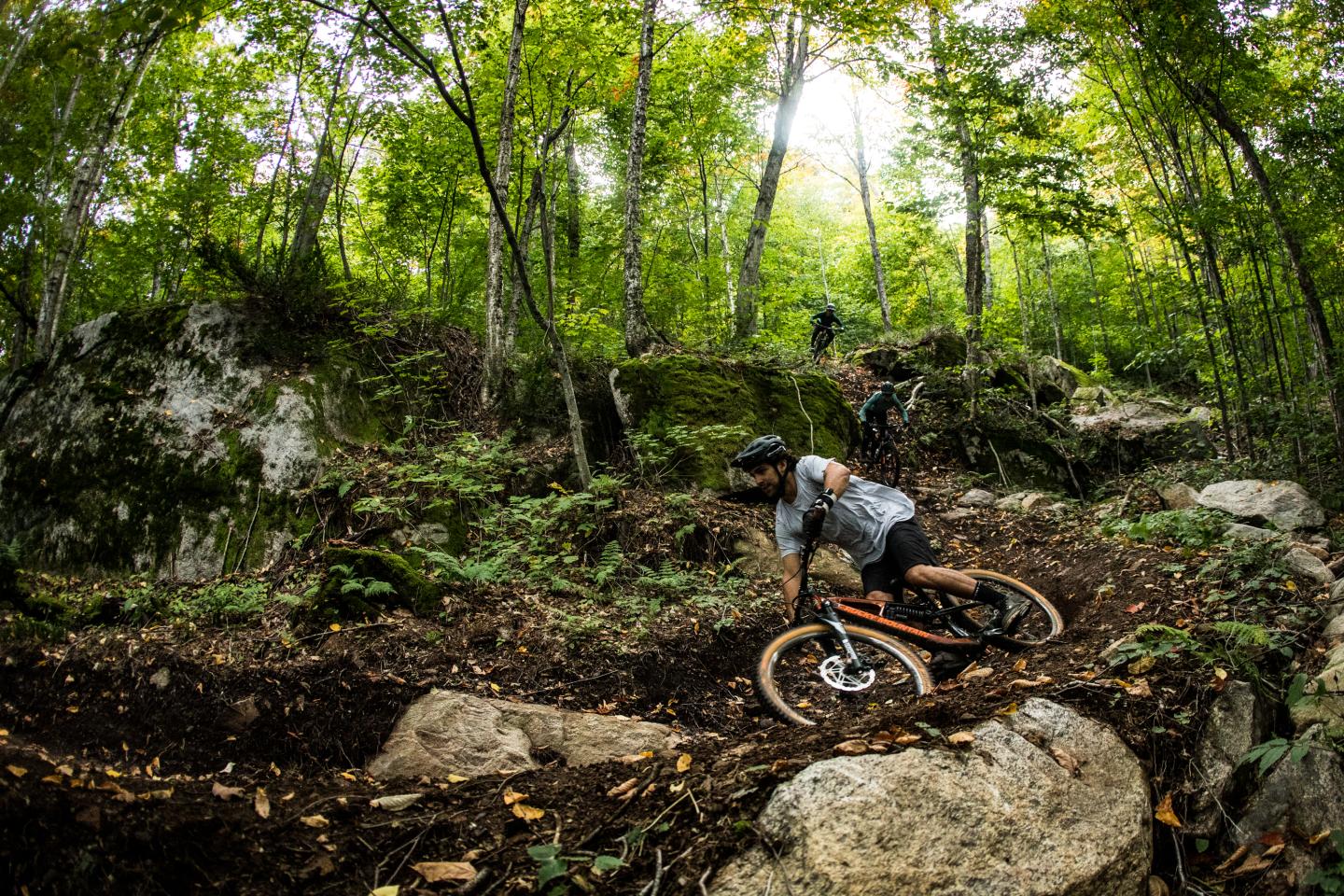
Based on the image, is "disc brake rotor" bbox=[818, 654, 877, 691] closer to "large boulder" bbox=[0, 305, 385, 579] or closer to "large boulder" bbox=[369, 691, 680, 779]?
"large boulder" bbox=[369, 691, 680, 779]

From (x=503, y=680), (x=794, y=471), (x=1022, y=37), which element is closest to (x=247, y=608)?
(x=503, y=680)

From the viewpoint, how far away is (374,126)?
13.9 m

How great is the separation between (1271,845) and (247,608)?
733 cm

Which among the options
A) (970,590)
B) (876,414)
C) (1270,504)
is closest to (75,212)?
(876,414)

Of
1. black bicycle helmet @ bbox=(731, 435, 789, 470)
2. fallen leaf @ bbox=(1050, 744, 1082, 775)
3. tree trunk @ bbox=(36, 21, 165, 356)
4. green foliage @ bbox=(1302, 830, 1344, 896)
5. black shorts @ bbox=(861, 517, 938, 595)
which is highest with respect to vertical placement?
tree trunk @ bbox=(36, 21, 165, 356)

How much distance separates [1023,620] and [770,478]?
211 centimetres

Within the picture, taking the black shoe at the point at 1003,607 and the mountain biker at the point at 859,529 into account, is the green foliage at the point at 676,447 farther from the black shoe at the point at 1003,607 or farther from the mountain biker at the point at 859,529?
the black shoe at the point at 1003,607

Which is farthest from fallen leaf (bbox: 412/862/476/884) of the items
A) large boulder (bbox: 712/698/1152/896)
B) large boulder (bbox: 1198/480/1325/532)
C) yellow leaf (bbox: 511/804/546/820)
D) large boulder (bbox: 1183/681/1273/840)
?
large boulder (bbox: 1198/480/1325/532)

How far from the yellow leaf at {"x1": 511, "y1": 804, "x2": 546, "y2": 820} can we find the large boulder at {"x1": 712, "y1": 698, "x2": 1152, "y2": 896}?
3.19ft

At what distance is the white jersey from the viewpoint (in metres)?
5.31

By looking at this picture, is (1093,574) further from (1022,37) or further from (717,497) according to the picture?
(1022,37)

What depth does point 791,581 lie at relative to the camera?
517 cm

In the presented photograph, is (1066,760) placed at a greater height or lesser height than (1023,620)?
lesser

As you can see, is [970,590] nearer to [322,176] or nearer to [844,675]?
[844,675]
